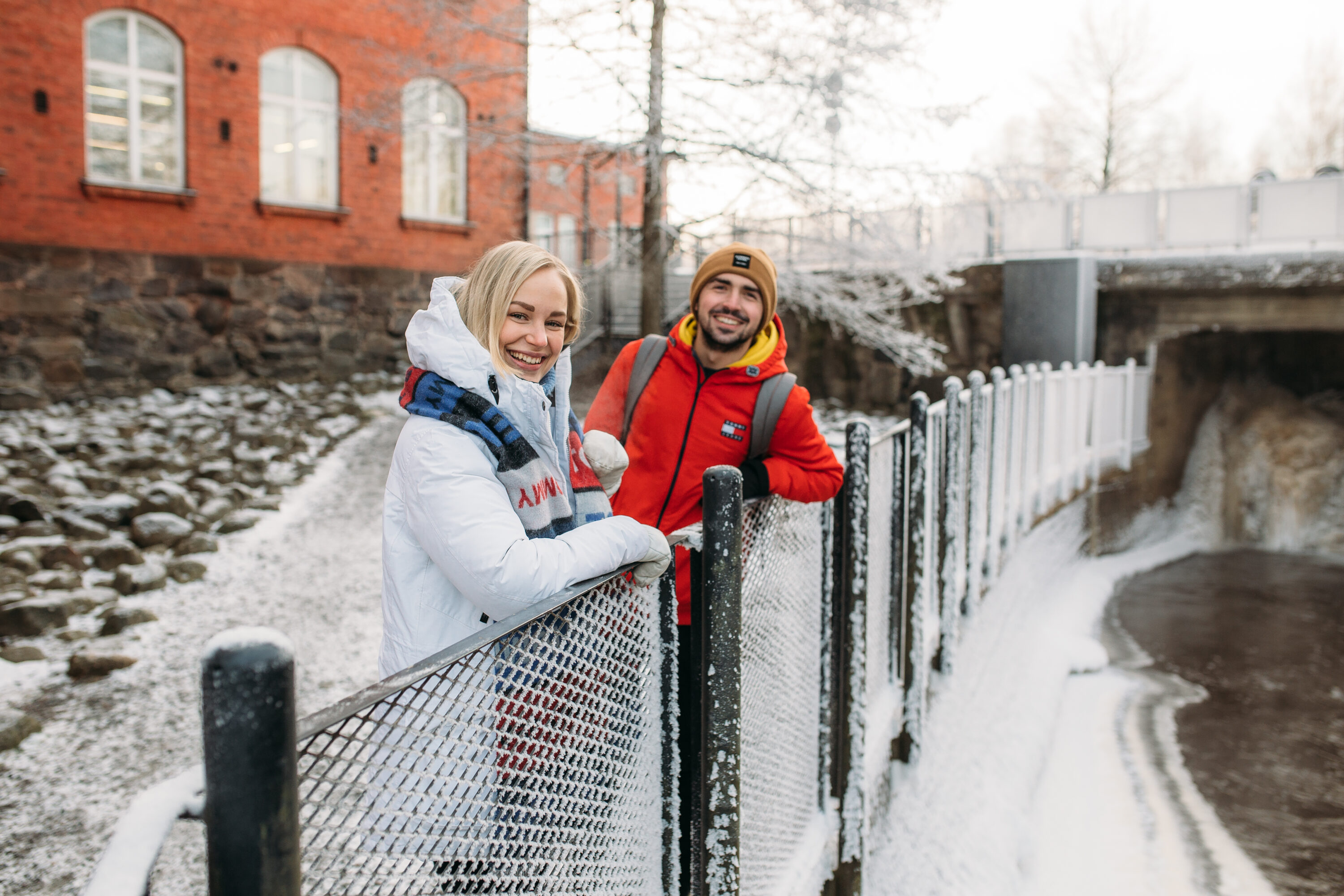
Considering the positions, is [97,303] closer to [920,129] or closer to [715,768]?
[920,129]

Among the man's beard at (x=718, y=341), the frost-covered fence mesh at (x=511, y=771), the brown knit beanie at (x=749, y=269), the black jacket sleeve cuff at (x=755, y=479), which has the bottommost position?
the frost-covered fence mesh at (x=511, y=771)

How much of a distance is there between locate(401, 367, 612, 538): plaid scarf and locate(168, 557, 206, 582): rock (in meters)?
4.69

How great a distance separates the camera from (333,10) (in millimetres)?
13062

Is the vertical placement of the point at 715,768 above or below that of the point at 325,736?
below

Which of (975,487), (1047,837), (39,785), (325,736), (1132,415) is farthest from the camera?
(1132,415)

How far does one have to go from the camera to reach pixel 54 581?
17.4 feet

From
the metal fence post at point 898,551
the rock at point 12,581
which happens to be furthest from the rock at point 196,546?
the metal fence post at point 898,551

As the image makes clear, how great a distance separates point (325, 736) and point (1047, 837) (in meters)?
4.97

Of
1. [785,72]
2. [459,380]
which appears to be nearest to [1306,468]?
[785,72]

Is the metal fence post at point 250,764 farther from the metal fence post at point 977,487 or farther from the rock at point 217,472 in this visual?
the rock at point 217,472

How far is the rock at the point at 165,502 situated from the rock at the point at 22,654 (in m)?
2.25

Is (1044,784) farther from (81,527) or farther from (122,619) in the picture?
(81,527)

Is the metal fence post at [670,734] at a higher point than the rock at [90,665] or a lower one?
higher

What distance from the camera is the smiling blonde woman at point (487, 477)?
1629 millimetres
